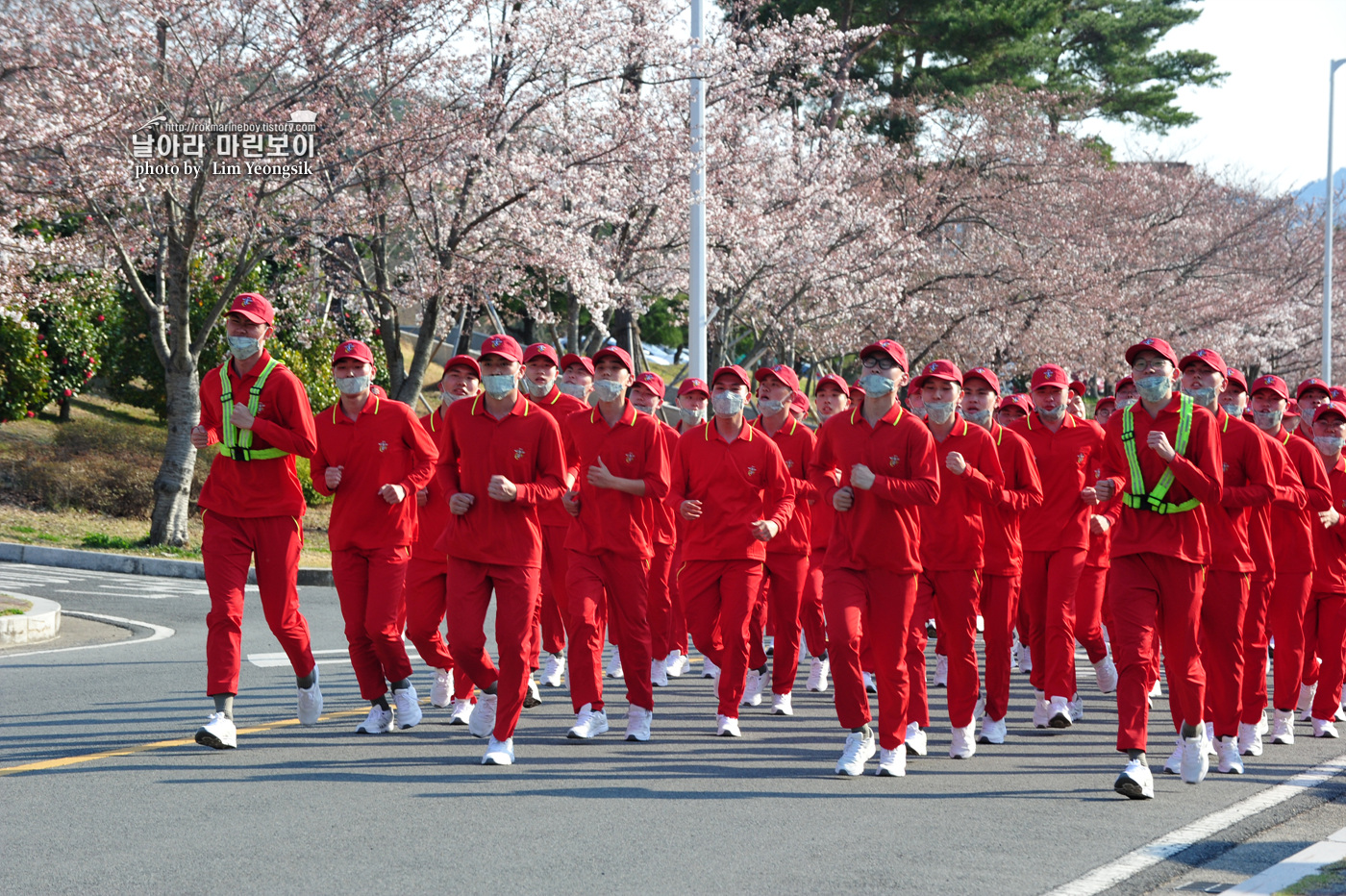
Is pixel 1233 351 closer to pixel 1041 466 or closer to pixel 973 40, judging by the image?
pixel 973 40

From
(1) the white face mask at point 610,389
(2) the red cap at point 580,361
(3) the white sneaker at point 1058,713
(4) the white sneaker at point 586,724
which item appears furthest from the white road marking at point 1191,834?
(2) the red cap at point 580,361

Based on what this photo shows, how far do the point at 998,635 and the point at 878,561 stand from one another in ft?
4.57

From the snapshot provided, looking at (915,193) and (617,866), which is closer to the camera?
(617,866)

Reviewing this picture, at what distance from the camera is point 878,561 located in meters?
6.81

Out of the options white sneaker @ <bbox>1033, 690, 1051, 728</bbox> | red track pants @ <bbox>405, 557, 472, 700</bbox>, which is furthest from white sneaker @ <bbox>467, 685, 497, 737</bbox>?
white sneaker @ <bbox>1033, 690, 1051, 728</bbox>

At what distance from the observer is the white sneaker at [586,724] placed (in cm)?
763

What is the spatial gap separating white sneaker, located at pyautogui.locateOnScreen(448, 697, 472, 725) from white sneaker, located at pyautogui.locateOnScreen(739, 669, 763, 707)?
1.99m

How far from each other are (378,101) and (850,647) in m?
12.4

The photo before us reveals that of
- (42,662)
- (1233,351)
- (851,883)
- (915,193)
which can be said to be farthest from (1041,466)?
(1233,351)

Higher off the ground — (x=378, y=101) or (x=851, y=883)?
(x=378, y=101)

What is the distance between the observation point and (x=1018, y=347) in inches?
1160

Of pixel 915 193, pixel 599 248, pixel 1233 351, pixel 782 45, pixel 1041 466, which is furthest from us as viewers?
pixel 1233 351

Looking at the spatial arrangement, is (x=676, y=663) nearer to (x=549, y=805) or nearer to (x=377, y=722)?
(x=377, y=722)

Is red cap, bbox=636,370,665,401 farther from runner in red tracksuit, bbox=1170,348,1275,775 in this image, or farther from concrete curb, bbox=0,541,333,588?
concrete curb, bbox=0,541,333,588
